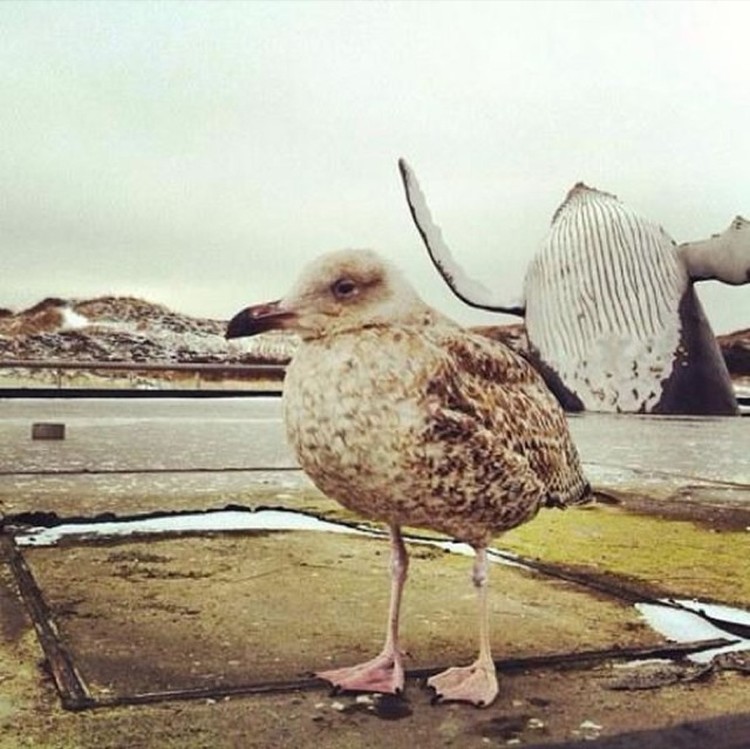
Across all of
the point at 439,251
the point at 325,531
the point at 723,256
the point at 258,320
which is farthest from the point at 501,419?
the point at 723,256

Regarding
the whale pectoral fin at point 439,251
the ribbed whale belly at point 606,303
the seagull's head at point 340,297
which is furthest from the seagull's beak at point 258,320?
the ribbed whale belly at point 606,303

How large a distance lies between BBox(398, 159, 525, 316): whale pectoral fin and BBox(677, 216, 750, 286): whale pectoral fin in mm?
1570

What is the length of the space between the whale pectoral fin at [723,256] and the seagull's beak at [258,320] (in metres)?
5.64

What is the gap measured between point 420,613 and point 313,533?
27.0 inches

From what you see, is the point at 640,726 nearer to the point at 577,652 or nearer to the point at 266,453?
the point at 577,652

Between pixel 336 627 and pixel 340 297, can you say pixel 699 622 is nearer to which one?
pixel 336 627

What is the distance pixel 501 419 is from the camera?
4.03 ft

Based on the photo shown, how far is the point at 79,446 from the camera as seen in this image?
4.22m

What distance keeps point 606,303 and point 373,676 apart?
21.5 feet

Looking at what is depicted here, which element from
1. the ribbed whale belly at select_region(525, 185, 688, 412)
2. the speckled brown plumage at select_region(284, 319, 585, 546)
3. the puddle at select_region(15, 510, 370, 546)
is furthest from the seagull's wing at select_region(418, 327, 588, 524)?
the ribbed whale belly at select_region(525, 185, 688, 412)

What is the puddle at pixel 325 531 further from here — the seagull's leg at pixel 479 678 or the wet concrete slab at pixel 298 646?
the seagull's leg at pixel 479 678

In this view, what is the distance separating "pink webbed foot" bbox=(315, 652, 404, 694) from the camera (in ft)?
4.22

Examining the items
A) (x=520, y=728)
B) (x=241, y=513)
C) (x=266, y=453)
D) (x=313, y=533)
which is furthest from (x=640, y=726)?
(x=266, y=453)

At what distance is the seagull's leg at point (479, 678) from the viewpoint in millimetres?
1262
